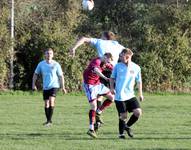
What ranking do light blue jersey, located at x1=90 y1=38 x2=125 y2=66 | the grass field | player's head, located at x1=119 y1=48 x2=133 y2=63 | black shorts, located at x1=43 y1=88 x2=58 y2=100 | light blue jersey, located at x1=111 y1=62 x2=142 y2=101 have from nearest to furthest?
the grass field, player's head, located at x1=119 y1=48 x2=133 y2=63, light blue jersey, located at x1=111 y1=62 x2=142 y2=101, light blue jersey, located at x1=90 y1=38 x2=125 y2=66, black shorts, located at x1=43 y1=88 x2=58 y2=100

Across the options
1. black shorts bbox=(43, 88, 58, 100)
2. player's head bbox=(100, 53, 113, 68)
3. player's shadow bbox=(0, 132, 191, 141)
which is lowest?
player's shadow bbox=(0, 132, 191, 141)

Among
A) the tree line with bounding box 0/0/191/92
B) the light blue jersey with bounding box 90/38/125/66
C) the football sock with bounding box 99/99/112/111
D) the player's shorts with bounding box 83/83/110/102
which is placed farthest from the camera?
the tree line with bounding box 0/0/191/92

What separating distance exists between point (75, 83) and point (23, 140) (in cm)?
2134

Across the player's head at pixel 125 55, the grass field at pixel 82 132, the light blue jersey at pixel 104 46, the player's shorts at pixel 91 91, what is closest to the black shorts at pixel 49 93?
the grass field at pixel 82 132

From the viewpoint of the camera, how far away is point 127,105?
12812 millimetres

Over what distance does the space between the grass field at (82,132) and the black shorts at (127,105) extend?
1.97 feet

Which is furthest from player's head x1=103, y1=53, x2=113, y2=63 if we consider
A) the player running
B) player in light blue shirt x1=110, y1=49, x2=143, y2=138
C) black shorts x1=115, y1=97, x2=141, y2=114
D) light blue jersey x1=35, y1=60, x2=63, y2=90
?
light blue jersey x1=35, y1=60, x2=63, y2=90

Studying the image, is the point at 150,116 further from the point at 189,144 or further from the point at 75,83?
the point at 75,83

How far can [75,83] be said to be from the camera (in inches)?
1319

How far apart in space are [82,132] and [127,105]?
156 centimetres

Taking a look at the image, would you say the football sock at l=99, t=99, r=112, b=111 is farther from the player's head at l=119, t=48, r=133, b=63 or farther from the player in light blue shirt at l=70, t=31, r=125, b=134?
the player's head at l=119, t=48, r=133, b=63

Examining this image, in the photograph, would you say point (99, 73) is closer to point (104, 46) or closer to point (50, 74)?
point (104, 46)

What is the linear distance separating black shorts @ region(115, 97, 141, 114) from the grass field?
23.6 inches

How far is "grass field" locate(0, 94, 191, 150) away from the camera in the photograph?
37.6 ft
